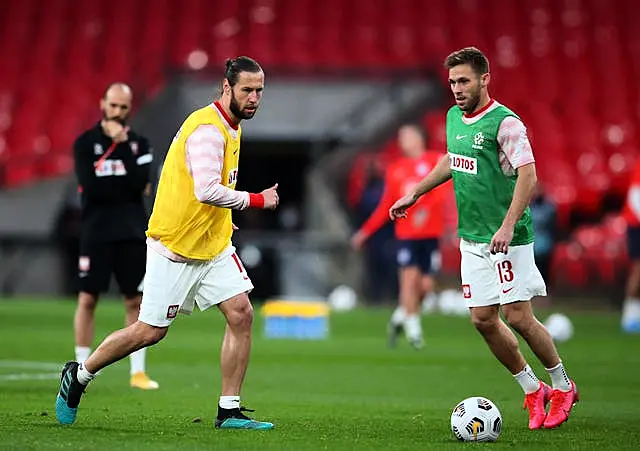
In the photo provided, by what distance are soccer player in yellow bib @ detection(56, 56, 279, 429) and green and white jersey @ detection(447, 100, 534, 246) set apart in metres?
1.32

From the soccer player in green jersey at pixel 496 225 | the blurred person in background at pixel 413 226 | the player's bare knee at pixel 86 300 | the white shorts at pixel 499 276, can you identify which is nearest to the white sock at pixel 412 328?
the blurred person in background at pixel 413 226

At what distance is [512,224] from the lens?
820 cm

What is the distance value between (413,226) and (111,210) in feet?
18.7

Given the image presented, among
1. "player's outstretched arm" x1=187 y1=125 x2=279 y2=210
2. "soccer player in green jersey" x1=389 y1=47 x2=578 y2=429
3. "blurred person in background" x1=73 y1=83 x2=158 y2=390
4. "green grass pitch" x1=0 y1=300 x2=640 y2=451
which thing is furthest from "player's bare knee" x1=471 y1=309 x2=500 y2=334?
"blurred person in background" x1=73 y1=83 x2=158 y2=390

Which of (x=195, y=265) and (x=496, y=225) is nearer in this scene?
(x=195, y=265)

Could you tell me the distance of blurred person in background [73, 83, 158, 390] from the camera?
10828 millimetres

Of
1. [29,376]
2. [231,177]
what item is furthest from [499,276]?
[29,376]

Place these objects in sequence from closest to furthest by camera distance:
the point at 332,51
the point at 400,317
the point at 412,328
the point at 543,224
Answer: the point at 412,328
the point at 400,317
the point at 543,224
the point at 332,51

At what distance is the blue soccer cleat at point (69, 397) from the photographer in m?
8.17

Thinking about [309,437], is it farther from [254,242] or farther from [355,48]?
[355,48]

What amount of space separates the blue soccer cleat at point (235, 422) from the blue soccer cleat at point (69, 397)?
84cm

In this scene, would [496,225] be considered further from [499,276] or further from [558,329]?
[558,329]

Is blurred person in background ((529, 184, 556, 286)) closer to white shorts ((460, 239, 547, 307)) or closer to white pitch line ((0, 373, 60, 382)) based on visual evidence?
white pitch line ((0, 373, 60, 382))

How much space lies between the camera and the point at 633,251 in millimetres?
18672
